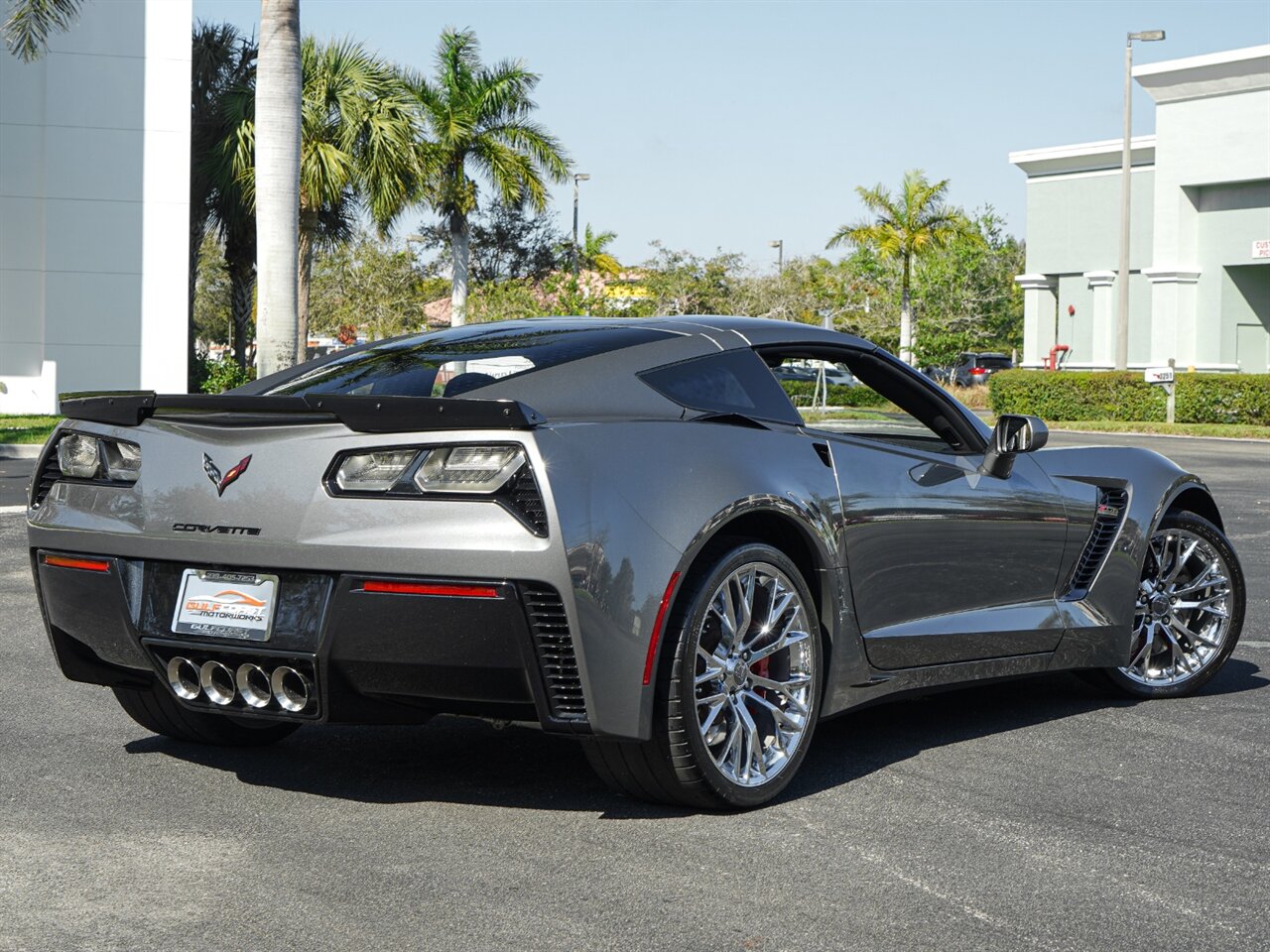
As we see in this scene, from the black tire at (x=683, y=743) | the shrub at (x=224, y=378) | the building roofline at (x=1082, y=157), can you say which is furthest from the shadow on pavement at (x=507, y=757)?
the building roofline at (x=1082, y=157)

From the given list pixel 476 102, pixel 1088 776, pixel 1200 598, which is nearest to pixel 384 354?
pixel 1088 776

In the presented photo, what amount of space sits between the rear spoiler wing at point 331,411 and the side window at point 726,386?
0.68 meters

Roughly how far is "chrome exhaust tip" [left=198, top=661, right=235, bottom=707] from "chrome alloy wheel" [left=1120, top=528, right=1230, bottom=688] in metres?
3.50

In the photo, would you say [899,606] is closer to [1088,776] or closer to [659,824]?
[1088,776]

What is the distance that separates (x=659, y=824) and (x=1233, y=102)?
130ft

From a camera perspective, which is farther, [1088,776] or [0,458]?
[0,458]

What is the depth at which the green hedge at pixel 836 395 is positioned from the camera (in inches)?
215

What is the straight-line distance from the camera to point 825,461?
4949mm

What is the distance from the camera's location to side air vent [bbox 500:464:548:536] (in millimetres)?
4027

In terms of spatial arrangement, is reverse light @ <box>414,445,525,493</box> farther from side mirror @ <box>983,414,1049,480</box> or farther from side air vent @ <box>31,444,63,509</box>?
side mirror @ <box>983,414,1049,480</box>

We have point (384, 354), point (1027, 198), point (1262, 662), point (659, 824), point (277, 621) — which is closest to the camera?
point (277, 621)

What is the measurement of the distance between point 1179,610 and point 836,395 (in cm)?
177

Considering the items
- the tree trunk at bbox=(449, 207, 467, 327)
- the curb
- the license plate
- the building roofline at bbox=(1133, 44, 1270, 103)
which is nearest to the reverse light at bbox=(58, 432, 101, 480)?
the license plate

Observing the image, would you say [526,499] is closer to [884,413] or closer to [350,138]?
[884,413]
